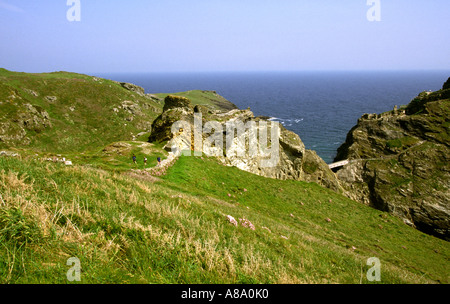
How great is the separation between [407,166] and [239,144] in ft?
147

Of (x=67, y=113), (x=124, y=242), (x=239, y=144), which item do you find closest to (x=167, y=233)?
(x=124, y=242)

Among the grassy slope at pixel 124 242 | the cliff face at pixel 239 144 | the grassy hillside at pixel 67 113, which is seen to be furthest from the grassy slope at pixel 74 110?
the grassy slope at pixel 124 242

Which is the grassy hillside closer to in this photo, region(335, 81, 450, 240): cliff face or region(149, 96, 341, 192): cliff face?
region(149, 96, 341, 192): cliff face

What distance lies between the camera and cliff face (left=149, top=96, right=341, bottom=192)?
4203 centimetres

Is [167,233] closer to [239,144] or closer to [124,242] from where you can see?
[124,242]

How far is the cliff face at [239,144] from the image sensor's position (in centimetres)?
4203

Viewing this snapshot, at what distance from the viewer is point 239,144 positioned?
154 feet

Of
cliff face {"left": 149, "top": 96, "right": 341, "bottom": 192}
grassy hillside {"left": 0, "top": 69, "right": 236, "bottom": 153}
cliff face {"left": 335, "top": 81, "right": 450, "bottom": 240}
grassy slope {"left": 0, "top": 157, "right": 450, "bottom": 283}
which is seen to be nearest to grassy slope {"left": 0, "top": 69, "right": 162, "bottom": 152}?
grassy hillside {"left": 0, "top": 69, "right": 236, "bottom": 153}

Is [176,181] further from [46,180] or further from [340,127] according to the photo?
[340,127]

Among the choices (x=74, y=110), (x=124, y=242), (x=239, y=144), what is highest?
(x=74, y=110)

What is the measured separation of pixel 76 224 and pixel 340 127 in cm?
13697

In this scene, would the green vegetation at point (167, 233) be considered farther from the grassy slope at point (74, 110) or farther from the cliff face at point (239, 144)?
the grassy slope at point (74, 110)

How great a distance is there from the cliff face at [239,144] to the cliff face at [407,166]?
1023cm
